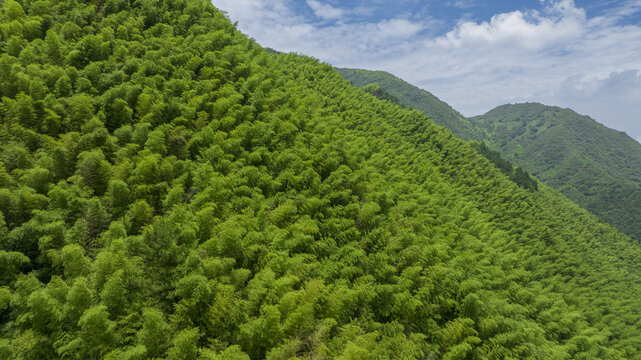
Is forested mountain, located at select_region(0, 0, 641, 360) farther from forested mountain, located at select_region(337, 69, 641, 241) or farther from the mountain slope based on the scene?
the mountain slope

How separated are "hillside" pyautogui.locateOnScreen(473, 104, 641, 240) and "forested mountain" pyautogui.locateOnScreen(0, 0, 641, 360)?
91.7 metres

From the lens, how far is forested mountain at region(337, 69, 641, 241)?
9962 centimetres

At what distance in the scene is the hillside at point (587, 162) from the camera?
321ft

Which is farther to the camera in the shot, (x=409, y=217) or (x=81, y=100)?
(x=409, y=217)

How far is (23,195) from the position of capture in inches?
483

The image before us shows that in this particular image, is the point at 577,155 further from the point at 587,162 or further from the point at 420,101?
the point at 420,101

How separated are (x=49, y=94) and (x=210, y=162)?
376 inches

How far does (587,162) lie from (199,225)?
585ft

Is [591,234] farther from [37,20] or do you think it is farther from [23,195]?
[37,20]

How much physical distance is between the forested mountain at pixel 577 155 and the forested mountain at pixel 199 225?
95.1 meters

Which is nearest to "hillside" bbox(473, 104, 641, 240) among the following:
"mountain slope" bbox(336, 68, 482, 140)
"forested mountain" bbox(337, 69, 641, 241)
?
"forested mountain" bbox(337, 69, 641, 241)

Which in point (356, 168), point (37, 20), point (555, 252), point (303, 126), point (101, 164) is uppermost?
point (37, 20)

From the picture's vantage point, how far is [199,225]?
13.7 meters

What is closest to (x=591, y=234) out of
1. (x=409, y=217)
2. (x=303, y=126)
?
(x=409, y=217)
